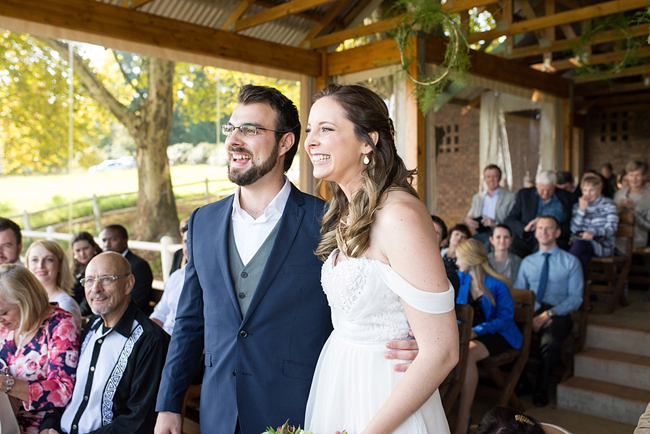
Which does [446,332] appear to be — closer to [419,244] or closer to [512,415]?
[419,244]

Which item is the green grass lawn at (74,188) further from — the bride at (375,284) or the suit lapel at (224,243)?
the bride at (375,284)

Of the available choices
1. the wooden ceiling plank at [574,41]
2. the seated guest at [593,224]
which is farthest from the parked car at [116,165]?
the seated guest at [593,224]

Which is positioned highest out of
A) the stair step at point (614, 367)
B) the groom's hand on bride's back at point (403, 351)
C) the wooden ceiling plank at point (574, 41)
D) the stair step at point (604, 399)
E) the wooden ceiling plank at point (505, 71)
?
the wooden ceiling plank at point (574, 41)

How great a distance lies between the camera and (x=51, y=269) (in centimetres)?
376

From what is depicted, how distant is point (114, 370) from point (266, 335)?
1.10 metres

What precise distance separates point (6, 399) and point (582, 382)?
4.12 m

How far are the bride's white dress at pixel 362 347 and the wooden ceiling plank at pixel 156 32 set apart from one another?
4.66 meters

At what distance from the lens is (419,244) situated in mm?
1249

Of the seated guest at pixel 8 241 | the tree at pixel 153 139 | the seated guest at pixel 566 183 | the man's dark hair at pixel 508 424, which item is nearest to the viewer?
the man's dark hair at pixel 508 424

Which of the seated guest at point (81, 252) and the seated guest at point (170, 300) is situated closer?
the seated guest at point (170, 300)

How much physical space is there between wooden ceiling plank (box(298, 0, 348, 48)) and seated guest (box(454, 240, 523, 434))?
4.16m

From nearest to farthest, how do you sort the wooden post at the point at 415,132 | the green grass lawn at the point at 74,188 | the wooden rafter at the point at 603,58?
the wooden post at the point at 415,132
the wooden rafter at the point at 603,58
the green grass lawn at the point at 74,188

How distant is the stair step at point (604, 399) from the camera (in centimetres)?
418

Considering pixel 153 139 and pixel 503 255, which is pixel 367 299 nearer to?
pixel 503 255
